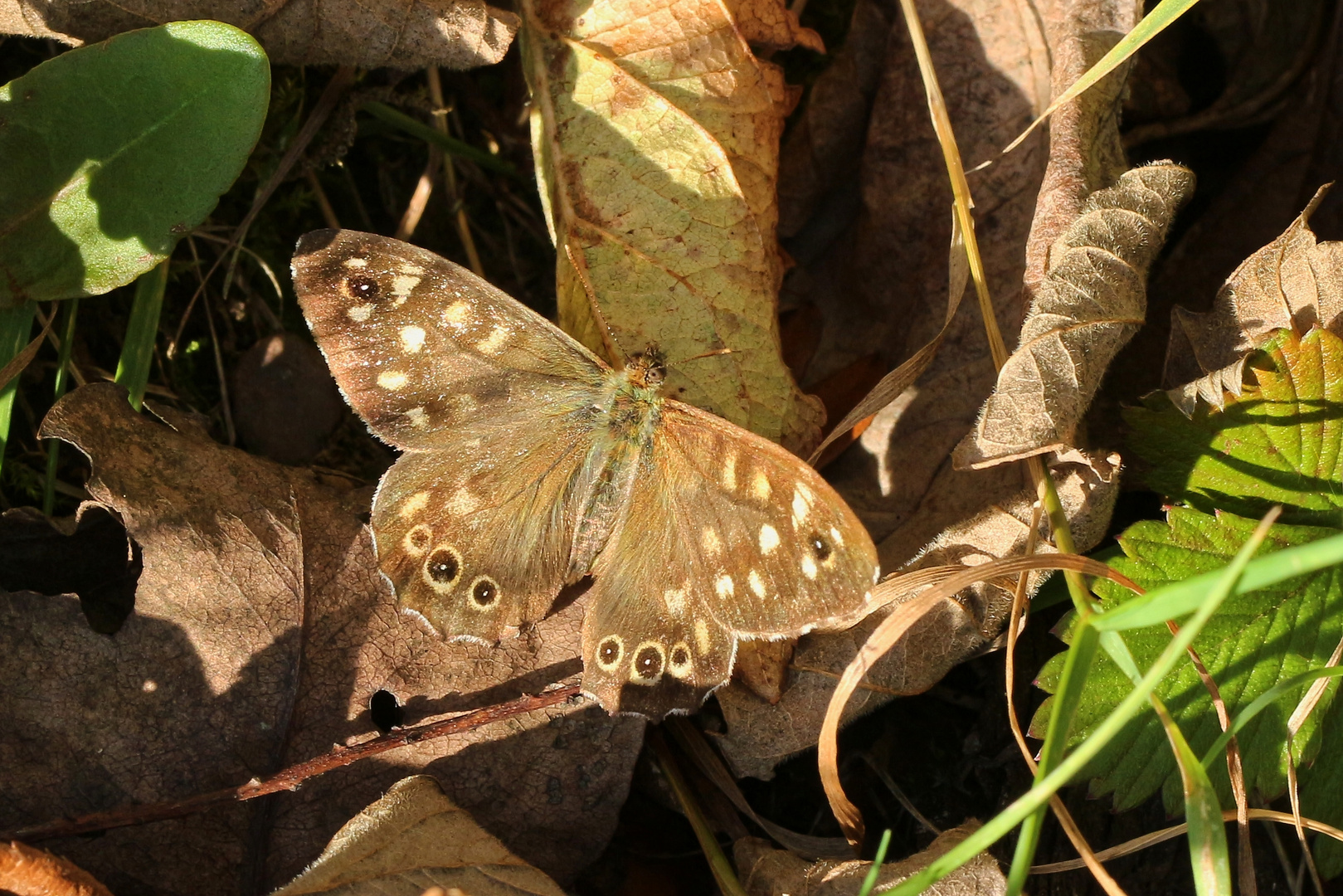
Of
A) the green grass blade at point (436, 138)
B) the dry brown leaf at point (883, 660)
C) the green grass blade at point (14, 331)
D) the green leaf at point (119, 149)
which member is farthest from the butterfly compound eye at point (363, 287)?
the dry brown leaf at point (883, 660)

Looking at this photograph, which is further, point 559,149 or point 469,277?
point 559,149

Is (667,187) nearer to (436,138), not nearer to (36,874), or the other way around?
(436,138)

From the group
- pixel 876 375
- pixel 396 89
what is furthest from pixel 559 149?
pixel 876 375

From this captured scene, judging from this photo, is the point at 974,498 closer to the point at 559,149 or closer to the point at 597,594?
the point at 597,594

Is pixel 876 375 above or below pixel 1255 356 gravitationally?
below

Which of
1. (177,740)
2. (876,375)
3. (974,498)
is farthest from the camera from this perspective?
(876,375)

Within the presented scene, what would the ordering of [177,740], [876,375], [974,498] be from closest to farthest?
[177,740], [974,498], [876,375]
